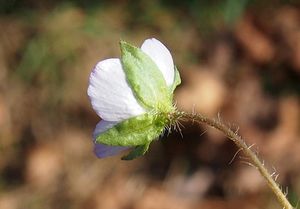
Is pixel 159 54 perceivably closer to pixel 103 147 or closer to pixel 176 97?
pixel 103 147

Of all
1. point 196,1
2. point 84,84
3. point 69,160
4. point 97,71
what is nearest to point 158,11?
point 196,1

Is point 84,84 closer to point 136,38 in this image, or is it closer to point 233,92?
point 136,38

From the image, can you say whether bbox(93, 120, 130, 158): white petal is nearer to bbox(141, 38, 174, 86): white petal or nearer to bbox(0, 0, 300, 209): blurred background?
bbox(141, 38, 174, 86): white petal

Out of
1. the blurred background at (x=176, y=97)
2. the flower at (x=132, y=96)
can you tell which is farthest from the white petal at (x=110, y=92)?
the blurred background at (x=176, y=97)

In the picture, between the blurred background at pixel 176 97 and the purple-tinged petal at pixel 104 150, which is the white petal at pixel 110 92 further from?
the blurred background at pixel 176 97

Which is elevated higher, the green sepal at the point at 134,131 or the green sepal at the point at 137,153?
the green sepal at the point at 134,131

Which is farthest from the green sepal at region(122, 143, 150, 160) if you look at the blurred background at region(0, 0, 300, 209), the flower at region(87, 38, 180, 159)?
the blurred background at region(0, 0, 300, 209)

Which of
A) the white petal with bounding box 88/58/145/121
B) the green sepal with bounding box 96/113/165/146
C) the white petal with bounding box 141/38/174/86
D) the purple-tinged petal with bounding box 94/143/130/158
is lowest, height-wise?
the purple-tinged petal with bounding box 94/143/130/158
